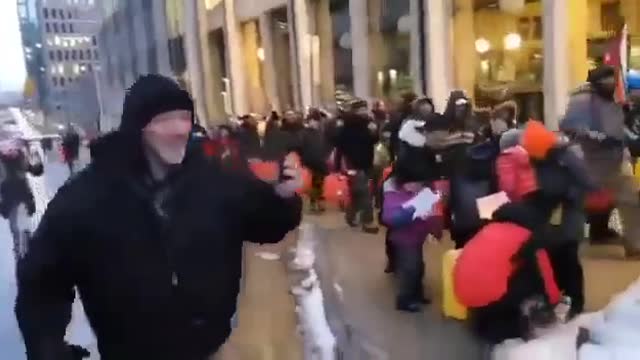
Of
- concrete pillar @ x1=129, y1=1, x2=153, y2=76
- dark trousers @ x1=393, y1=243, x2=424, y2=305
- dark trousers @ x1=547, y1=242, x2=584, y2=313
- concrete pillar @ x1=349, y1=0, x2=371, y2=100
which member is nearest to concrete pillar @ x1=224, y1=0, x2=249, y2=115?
concrete pillar @ x1=349, y1=0, x2=371, y2=100

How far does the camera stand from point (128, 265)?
279 centimetres

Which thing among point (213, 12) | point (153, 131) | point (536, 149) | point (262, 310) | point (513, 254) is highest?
point (213, 12)

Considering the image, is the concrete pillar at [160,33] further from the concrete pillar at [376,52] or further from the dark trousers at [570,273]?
the dark trousers at [570,273]

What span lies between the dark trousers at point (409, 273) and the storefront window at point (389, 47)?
42.6 feet

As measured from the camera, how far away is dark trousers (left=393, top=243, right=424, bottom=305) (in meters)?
7.79

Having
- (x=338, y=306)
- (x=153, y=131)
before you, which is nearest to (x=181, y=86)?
(x=153, y=131)

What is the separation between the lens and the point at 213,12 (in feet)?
137

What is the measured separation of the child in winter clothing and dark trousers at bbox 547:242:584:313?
5.04 feet

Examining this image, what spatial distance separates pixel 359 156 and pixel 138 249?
34.3ft

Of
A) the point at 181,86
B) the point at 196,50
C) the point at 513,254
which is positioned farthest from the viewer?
the point at 196,50

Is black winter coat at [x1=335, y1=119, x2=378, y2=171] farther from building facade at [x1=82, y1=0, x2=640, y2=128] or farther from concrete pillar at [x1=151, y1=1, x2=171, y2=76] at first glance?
concrete pillar at [x1=151, y1=1, x2=171, y2=76]

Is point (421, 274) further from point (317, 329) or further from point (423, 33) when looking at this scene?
point (423, 33)

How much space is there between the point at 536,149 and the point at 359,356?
1.89m

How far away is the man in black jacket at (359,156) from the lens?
42.7 ft
